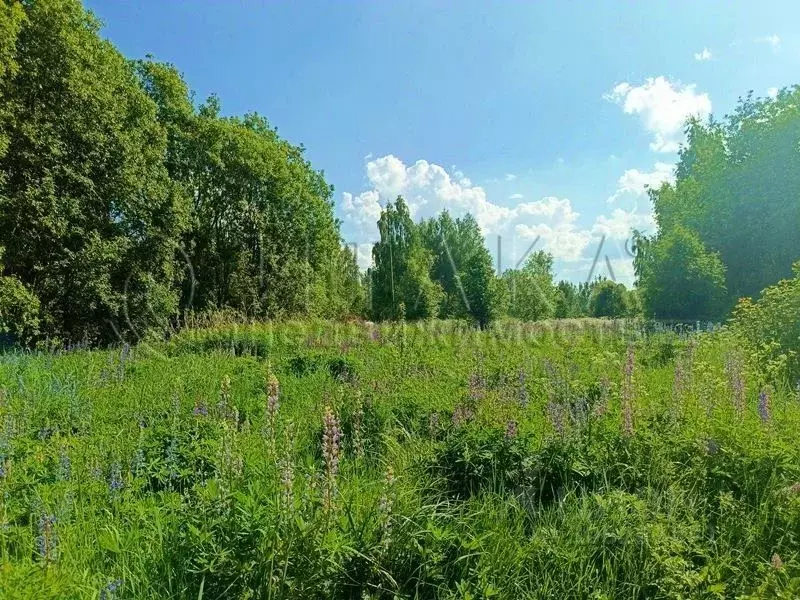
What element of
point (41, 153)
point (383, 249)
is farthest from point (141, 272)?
point (383, 249)

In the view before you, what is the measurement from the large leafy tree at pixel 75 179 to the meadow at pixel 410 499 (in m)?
10.3

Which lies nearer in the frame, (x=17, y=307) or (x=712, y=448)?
(x=712, y=448)

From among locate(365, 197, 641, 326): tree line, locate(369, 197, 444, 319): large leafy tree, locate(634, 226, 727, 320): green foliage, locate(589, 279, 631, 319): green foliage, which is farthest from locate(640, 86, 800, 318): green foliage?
locate(589, 279, 631, 319): green foliage

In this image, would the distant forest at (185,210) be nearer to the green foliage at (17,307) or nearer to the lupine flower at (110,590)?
the green foliage at (17,307)

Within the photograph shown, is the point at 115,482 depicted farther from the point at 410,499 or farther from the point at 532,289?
the point at 532,289

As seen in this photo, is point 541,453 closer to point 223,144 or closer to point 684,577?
point 684,577

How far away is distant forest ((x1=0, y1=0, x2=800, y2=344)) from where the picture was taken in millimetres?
13750

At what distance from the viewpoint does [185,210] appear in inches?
749

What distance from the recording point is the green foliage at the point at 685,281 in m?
19.3

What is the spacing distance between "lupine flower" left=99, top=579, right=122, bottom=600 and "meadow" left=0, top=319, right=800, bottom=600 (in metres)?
0.02

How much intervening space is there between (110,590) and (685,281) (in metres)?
21.3

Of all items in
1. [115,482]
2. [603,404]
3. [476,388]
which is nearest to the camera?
[115,482]

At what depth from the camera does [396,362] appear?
28.9ft

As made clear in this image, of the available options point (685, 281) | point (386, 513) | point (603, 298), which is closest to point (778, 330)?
point (386, 513)
